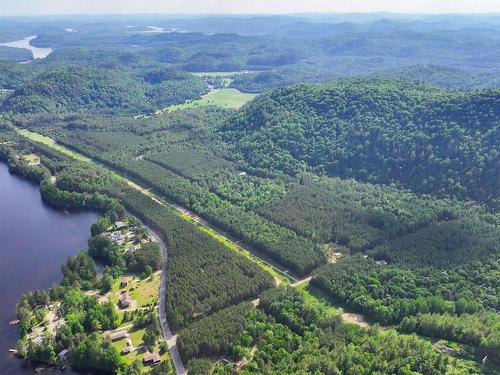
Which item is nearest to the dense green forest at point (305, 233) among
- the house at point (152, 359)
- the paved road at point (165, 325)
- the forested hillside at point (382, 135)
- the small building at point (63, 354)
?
the forested hillside at point (382, 135)

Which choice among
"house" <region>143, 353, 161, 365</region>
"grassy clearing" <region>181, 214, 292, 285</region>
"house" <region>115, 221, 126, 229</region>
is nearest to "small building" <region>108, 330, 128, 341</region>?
"house" <region>143, 353, 161, 365</region>

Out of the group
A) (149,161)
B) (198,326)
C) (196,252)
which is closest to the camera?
(198,326)

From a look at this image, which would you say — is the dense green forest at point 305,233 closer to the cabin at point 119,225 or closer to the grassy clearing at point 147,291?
the grassy clearing at point 147,291

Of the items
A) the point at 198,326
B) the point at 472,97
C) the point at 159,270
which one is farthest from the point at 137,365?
the point at 472,97

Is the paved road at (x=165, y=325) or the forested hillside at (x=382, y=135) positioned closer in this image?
the paved road at (x=165, y=325)

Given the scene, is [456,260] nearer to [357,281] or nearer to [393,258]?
[393,258]

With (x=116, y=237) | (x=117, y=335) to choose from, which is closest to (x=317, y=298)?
(x=117, y=335)
